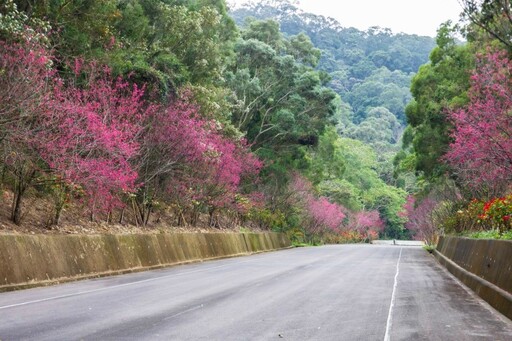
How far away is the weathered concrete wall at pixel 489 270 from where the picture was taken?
1218 cm

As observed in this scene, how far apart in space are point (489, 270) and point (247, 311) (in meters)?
6.85

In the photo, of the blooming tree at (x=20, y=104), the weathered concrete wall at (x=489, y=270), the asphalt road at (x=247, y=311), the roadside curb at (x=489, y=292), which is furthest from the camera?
the blooming tree at (x=20, y=104)

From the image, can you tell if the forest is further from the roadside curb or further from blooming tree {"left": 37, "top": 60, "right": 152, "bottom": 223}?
the roadside curb

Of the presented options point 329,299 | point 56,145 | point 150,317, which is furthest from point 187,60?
point 150,317

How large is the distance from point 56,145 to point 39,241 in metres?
3.11

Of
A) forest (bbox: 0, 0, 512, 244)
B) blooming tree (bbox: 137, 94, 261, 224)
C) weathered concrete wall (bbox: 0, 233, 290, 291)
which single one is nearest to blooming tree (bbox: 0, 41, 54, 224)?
forest (bbox: 0, 0, 512, 244)

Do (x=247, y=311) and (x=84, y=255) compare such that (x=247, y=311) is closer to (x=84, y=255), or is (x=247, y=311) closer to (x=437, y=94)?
(x=84, y=255)

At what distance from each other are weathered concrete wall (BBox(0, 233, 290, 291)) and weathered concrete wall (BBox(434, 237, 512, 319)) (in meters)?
10.9

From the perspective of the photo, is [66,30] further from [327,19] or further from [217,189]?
[327,19]

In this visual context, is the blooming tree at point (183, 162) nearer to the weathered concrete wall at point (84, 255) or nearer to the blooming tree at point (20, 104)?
the weathered concrete wall at point (84, 255)

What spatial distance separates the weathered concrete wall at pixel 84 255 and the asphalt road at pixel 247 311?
0.65m

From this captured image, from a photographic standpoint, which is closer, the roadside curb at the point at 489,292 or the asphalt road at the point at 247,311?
the asphalt road at the point at 247,311

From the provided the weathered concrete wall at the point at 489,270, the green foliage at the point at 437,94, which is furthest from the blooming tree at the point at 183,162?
the weathered concrete wall at the point at 489,270

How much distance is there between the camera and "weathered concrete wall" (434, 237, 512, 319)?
12180mm
